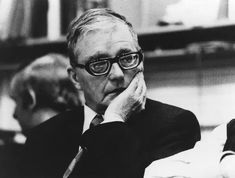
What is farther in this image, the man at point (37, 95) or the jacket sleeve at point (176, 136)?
the man at point (37, 95)

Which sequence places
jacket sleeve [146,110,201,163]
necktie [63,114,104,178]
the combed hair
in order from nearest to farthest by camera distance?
jacket sleeve [146,110,201,163]
necktie [63,114,104,178]
the combed hair

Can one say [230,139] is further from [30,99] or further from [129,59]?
[30,99]

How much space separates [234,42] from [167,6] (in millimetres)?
317

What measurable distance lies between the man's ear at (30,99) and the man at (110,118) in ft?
0.59

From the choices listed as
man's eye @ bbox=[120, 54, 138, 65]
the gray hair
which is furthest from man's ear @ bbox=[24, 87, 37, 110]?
man's eye @ bbox=[120, 54, 138, 65]

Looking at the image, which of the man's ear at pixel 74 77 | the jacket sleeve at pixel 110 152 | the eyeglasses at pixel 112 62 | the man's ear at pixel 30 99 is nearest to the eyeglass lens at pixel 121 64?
the eyeglasses at pixel 112 62

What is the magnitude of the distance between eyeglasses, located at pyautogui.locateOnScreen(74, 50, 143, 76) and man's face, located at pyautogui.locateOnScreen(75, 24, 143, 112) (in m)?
0.01

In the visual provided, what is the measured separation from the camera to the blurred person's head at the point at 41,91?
7.32 feet

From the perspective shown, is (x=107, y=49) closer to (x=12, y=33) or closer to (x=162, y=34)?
(x=162, y=34)

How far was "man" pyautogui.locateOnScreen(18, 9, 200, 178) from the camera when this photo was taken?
197 centimetres

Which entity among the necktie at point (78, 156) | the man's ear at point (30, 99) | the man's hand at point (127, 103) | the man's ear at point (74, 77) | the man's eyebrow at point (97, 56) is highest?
the man's eyebrow at point (97, 56)

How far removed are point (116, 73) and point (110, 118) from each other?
0.19 metres

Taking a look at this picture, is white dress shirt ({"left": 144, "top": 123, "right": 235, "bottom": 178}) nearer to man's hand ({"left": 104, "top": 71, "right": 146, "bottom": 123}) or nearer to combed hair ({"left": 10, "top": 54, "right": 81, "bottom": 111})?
man's hand ({"left": 104, "top": 71, "right": 146, "bottom": 123})

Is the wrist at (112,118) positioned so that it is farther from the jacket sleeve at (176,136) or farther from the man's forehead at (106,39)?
the man's forehead at (106,39)
